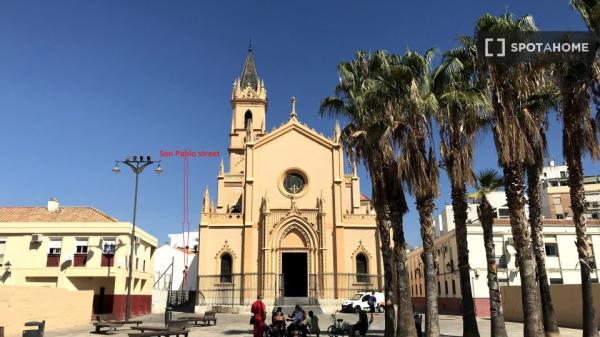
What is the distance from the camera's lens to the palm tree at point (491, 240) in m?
14.9

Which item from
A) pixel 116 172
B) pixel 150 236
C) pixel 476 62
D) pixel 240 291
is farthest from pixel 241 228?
pixel 476 62

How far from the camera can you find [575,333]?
2102 cm

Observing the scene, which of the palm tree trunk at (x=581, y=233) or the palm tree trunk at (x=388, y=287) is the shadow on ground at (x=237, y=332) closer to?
the palm tree trunk at (x=388, y=287)

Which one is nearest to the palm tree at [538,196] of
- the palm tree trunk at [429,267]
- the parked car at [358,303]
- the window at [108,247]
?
the palm tree trunk at [429,267]

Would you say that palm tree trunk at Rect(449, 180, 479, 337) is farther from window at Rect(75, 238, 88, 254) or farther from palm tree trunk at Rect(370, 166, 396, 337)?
window at Rect(75, 238, 88, 254)

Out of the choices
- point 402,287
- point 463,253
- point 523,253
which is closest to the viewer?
point 523,253

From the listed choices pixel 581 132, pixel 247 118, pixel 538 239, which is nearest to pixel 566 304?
pixel 538 239

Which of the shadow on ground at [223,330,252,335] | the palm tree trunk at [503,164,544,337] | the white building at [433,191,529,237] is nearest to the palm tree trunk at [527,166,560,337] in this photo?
the palm tree trunk at [503,164,544,337]

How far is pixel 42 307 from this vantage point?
73.5 feet

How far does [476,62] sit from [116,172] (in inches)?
791

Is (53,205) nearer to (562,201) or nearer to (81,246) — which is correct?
(81,246)

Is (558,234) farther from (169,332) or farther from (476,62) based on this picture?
(169,332)

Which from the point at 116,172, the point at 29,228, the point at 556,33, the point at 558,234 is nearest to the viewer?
the point at 556,33

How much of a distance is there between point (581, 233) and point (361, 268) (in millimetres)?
24792
